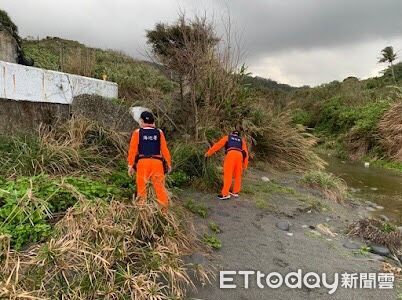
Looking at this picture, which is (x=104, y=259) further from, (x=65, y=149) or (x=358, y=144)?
(x=358, y=144)

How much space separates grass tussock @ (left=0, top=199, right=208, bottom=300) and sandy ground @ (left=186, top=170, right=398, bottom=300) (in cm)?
47

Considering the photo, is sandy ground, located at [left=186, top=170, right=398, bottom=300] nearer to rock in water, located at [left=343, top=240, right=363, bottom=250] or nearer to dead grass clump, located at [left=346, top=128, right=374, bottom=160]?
rock in water, located at [left=343, top=240, right=363, bottom=250]

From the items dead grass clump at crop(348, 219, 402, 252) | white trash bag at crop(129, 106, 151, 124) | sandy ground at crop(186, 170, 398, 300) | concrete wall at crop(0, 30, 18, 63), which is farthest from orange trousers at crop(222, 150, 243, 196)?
concrete wall at crop(0, 30, 18, 63)

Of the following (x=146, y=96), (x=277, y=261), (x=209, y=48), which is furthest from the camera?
(x=146, y=96)

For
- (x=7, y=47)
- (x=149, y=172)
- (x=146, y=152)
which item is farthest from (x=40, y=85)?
(x=149, y=172)

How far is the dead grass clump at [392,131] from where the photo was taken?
17.6m

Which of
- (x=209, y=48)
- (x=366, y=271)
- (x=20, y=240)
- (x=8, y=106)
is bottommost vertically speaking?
(x=366, y=271)

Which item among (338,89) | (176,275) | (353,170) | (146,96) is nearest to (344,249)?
(176,275)

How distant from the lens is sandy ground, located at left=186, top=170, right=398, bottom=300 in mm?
4795

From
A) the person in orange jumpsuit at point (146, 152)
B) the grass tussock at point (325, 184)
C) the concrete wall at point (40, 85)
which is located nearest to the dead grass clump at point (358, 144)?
the grass tussock at point (325, 184)

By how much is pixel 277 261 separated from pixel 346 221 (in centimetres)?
300

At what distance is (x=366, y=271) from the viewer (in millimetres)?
5512

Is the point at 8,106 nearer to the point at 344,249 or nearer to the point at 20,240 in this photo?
the point at 20,240

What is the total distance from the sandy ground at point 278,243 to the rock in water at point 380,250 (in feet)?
0.78
